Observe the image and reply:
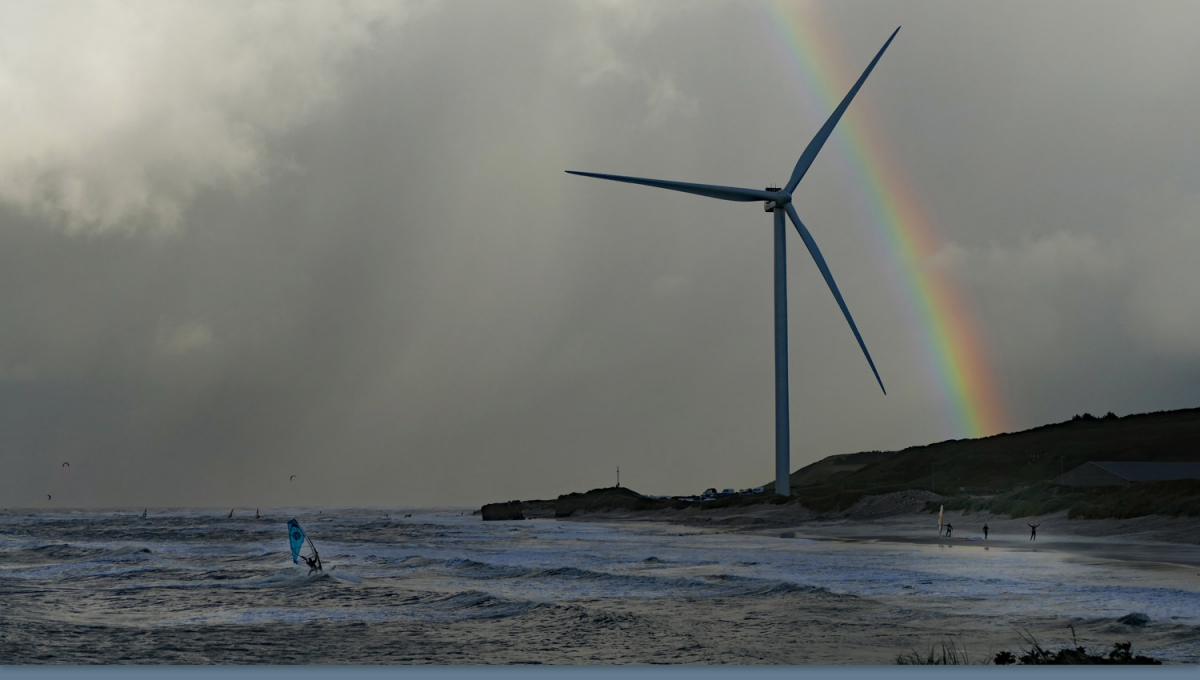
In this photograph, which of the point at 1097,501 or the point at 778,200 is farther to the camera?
the point at 778,200

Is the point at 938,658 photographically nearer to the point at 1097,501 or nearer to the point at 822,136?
the point at 1097,501

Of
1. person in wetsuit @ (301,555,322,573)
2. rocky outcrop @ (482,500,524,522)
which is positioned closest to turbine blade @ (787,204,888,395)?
person in wetsuit @ (301,555,322,573)

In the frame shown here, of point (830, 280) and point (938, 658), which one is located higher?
point (830, 280)

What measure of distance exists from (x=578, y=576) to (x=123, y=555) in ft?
123

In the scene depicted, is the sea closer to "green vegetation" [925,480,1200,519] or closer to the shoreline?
the shoreline

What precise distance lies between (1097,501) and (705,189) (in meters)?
47.1

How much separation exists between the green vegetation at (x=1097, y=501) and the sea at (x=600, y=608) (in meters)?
19.2

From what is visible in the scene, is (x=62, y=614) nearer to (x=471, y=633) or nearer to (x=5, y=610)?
(x=5, y=610)

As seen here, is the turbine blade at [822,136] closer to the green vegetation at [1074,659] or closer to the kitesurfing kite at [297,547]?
the kitesurfing kite at [297,547]

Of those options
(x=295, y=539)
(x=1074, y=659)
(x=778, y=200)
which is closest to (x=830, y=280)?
(x=778, y=200)

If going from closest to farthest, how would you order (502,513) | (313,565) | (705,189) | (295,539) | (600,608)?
(600,608) < (313,565) < (295,539) < (705,189) < (502,513)

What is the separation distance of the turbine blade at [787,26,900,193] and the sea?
58.1m

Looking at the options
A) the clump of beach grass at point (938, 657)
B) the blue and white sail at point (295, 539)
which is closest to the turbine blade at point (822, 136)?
the blue and white sail at point (295, 539)

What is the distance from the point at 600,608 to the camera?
109 ft
